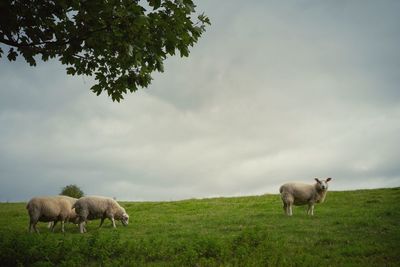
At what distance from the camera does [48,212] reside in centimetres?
2173

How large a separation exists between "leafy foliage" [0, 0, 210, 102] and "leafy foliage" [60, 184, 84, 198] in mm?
30855

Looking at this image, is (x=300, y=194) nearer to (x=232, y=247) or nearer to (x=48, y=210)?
(x=232, y=247)

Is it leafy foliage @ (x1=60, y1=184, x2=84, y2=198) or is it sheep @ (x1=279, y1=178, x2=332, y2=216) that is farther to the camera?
leafy foliage @ (x1=60, y1=184, x2=84, y2=198)

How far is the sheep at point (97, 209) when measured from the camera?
73.4 ft

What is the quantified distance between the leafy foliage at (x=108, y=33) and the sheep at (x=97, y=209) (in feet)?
43.3

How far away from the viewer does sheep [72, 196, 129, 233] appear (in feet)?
73.4

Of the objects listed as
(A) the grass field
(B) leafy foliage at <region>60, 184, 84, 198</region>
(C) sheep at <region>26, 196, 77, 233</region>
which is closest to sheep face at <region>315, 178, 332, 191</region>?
(A) the grass field

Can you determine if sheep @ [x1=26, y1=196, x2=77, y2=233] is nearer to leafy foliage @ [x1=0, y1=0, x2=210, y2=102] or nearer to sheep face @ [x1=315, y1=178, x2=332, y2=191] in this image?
leafy foliage @ [x1=0, y1=0, x2=210, y2=102]

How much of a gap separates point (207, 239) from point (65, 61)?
6.81m

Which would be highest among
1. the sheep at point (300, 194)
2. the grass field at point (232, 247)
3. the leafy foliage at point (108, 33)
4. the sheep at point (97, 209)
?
the leafy foliage at point (108, 33)

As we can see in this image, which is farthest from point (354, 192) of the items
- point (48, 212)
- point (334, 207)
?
point (48, 212)

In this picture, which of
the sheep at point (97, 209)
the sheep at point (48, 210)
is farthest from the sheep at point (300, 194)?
the sheep at point (48, 210)

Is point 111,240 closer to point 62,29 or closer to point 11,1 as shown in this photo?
point 62,29

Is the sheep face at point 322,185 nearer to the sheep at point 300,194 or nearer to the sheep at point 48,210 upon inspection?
the sheep at point 300,194
